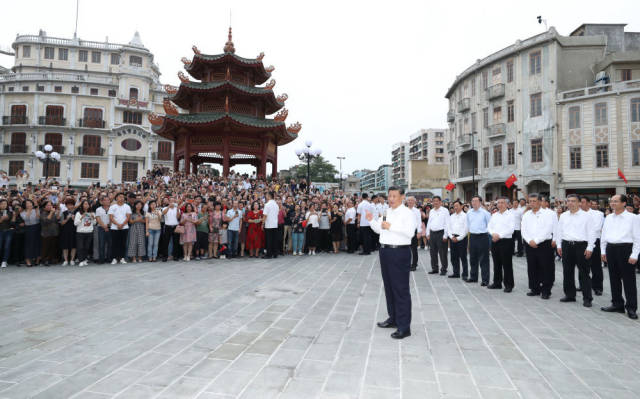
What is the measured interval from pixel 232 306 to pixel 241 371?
2.34 meters

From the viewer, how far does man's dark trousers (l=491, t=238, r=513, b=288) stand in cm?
711

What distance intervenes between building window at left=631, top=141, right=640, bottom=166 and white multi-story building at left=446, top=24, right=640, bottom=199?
4.57 meters

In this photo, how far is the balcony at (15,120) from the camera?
39.2 metres

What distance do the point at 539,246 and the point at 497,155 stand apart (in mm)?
28749

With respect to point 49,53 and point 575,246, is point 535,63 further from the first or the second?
point 49,53

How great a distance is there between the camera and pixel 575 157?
27062mm

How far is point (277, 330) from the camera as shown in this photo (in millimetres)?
4496

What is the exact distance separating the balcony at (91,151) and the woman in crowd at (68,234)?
3591 centimetres

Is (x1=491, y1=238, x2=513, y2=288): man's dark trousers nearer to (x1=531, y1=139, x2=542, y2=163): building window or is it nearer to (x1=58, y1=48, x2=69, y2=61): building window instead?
(x1=531, y1=139, x2=542, y2=163): building window

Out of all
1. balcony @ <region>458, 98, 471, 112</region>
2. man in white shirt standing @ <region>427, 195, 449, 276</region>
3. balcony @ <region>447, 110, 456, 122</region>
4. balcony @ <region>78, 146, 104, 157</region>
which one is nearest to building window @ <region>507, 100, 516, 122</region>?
balcony @ <region>458, 98, 471, 112</region>

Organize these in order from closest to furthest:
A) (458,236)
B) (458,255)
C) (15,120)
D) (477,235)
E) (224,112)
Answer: (477,235) → (458,236) → (458,255) → (224,112) → (15,120)

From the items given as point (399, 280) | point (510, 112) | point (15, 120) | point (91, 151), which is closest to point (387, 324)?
point (399, 280)

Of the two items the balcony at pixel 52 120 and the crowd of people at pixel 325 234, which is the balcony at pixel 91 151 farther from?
Answer: the crowd of people at pixel 325 234

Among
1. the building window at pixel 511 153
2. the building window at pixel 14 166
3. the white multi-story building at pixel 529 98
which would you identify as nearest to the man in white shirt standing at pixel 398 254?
the white multi-story building at pixel 529 98
